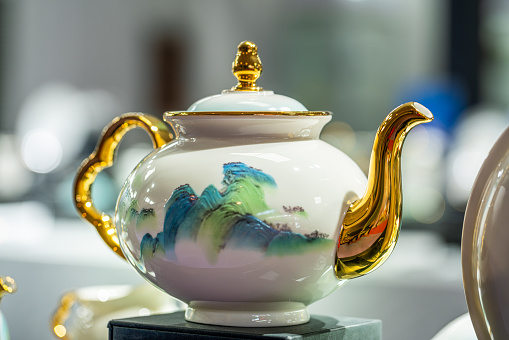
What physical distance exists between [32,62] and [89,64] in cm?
30

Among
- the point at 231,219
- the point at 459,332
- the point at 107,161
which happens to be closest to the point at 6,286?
the point at 107,161

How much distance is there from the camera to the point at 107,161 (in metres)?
0.61

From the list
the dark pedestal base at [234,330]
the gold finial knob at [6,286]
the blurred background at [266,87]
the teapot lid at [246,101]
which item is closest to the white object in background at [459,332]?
the dark pedestal base at [234,330]

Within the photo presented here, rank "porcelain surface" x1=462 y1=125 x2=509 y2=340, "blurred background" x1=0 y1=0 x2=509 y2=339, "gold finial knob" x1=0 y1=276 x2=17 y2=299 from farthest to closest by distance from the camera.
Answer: "blurred background" x1=0 y1=0 x2=509 y2=339, "gold finial knob" x1=0 y1=276 x2=17 y2=299, "porcelain surface" x1=462 y1=125 x2=509 y2=340

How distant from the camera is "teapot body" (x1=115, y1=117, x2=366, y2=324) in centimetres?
47

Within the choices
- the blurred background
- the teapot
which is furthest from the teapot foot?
the blurred background

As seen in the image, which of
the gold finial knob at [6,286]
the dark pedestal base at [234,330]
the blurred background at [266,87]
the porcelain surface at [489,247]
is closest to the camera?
the porcelain surface at [489,247]

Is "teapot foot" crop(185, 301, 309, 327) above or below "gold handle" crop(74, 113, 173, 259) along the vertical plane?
below

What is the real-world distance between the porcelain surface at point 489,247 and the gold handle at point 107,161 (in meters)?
0.27

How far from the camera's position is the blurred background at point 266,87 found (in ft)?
6.13

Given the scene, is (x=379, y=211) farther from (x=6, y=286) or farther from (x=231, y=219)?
(x=6, y=286)

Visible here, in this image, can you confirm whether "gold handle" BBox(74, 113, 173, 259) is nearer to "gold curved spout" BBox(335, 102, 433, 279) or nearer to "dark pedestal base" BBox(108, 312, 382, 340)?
"dark pedestal base" BBox(108, 312, 382, 340)

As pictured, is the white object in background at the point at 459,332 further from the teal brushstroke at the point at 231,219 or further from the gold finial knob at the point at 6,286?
the gold finial knob at the point at 6,286

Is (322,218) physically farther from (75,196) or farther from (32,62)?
(32,62)
